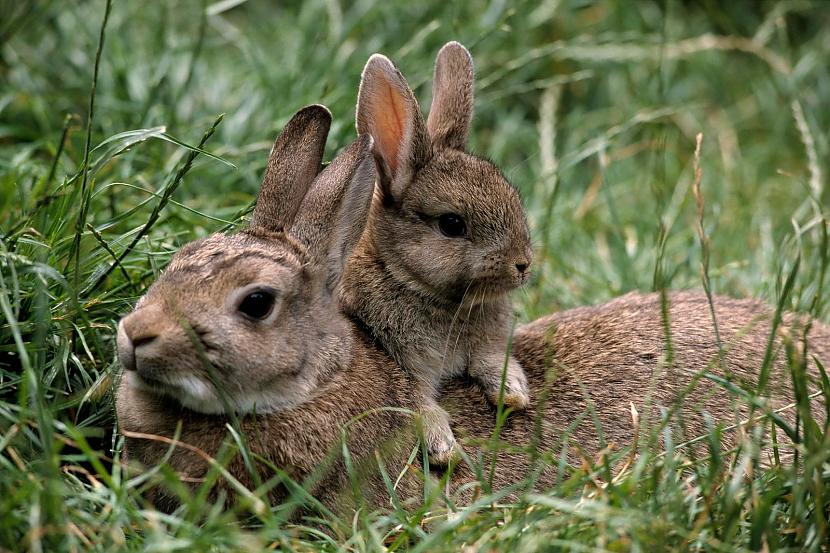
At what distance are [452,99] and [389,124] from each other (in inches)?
21.0

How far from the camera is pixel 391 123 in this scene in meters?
5.22

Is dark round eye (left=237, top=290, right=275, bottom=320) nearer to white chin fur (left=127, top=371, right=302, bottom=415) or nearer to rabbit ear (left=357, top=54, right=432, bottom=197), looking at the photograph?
white chin fur (left=127, top=371, right=302, bottom=415)

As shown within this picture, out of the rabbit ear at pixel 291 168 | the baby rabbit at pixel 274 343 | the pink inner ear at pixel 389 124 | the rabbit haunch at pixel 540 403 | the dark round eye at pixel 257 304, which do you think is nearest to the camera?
the baby rabbit at pixel 274 343

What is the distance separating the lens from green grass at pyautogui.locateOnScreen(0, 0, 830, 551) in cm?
389

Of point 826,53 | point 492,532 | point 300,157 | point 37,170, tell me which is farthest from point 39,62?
point 826,53

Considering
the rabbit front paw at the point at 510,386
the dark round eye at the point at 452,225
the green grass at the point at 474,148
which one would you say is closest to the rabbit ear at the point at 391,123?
the dark round eye at the point at 452,225

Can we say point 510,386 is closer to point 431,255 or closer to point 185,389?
point 431,255

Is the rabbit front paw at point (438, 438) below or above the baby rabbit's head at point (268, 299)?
below

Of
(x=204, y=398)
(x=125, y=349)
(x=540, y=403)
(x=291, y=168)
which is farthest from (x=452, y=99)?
(x=125, y=349)

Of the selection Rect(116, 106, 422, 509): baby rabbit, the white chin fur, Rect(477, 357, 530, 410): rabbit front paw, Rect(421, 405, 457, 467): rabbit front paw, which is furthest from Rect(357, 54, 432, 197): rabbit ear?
the white chin fur

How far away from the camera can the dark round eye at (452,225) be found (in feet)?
16.8

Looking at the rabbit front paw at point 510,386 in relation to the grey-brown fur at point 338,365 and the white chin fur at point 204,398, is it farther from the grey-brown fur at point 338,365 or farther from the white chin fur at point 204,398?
the white chin fur at point 204,398

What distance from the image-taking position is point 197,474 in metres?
4.31

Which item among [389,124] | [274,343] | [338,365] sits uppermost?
[389,124]
